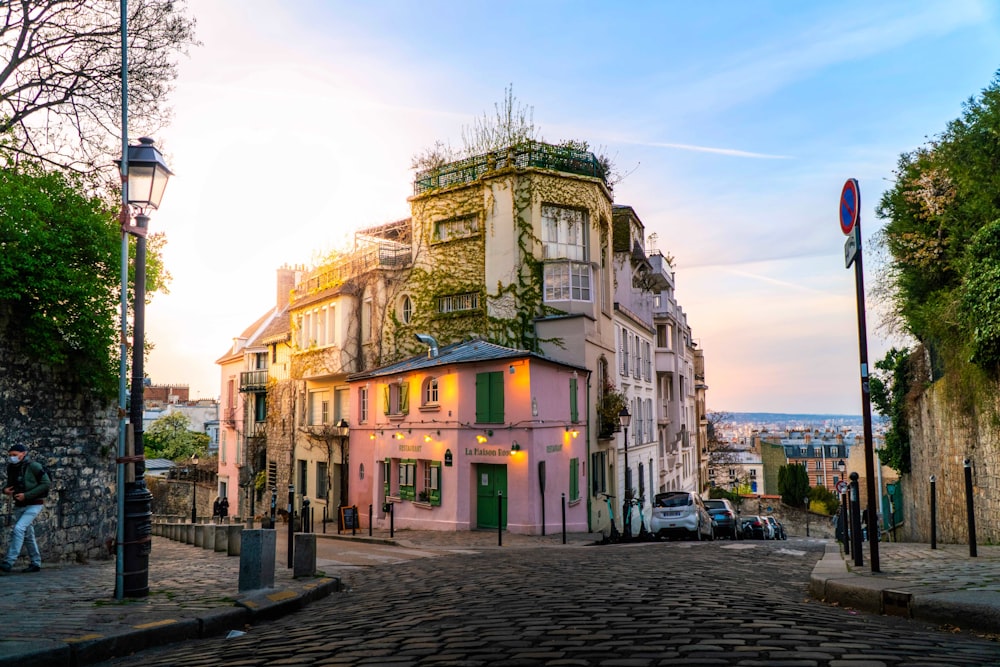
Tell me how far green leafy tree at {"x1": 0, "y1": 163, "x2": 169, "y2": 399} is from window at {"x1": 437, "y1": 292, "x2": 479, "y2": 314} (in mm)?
14541

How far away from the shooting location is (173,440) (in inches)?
2447

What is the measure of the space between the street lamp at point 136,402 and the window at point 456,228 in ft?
61.2

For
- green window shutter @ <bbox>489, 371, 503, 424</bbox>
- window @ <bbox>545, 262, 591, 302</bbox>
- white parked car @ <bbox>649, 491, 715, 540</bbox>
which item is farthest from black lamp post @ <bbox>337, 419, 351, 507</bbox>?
white parked car @ <bbox>649, 491, 715, 540</bbox>

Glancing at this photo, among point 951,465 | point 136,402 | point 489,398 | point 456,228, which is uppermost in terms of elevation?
point 456,228

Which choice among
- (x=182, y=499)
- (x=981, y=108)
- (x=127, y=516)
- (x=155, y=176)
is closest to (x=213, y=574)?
(x=127, y=516)

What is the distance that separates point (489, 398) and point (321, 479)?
1416cm

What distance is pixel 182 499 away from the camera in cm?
4444

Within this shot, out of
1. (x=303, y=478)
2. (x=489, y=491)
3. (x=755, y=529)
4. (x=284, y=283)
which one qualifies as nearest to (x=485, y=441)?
(x=489, y=491)

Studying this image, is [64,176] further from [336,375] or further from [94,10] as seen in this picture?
[336,375]

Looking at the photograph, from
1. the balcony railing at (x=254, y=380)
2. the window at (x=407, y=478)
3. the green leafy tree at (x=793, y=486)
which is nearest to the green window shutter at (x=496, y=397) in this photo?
the window at (x=407, y=478)

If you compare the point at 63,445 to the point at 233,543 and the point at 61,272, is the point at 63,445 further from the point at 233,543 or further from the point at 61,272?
the point at 233,543

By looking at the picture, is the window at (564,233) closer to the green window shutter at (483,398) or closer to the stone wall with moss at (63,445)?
the green window shutter at (483,398)

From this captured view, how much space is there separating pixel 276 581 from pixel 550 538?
476 inches

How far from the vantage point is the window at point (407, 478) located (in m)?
24.0
